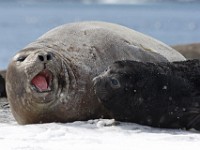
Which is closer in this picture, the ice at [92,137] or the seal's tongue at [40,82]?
the ice at [92,137]

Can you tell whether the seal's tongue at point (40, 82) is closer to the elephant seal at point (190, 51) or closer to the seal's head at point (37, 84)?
the seal's head at point (37, 84)

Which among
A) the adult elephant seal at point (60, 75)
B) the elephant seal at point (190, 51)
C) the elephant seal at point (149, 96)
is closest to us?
the elephant seal at point (149, 96)

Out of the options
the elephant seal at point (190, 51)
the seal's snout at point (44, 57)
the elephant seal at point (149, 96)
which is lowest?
the elephant seal at point (149, 96)

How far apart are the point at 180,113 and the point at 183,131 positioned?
179mm

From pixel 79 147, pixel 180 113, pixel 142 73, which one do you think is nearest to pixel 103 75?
pixel 142 73

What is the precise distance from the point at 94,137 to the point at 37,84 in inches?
33.9

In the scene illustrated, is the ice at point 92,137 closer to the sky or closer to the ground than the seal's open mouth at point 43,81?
closer to the ground

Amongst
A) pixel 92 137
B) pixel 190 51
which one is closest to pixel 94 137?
pixel 92 137

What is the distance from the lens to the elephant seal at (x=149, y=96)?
19.0 ft

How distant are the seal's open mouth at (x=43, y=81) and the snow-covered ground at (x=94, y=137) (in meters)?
0.30

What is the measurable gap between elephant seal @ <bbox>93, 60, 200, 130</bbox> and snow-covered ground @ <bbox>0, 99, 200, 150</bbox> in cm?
11

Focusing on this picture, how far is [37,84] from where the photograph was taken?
591 cm

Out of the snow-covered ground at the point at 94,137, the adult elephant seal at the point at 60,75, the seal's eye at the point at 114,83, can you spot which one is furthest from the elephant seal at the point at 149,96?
the adult elephant seal at the point at 60,75

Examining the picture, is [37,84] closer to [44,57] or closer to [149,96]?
[44,57]
